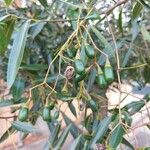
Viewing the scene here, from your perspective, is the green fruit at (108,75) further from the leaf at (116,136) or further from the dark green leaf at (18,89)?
the dark green leaf at (18,89)

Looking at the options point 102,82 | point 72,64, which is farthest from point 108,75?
point 72,64

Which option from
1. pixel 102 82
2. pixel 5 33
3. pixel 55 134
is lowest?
pixel 55 134

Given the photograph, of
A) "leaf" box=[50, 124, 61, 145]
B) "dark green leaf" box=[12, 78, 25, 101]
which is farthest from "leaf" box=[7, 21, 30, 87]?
"leaf" box=[50, 124, 61, 145]

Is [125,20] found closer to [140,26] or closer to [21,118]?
[140,26]

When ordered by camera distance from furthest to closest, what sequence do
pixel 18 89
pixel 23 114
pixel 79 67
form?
pixel 18 89 → pixel 23 114 → pixel 79 67

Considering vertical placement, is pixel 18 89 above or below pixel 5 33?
below

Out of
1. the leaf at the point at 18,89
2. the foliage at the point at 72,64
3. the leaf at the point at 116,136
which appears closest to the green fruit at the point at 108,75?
the foliage at the point at 72,64

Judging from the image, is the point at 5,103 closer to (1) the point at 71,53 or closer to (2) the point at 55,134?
(2) the point at 55,134

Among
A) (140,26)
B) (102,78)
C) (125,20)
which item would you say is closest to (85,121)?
(140,26)

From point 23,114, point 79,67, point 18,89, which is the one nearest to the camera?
point 79,67
